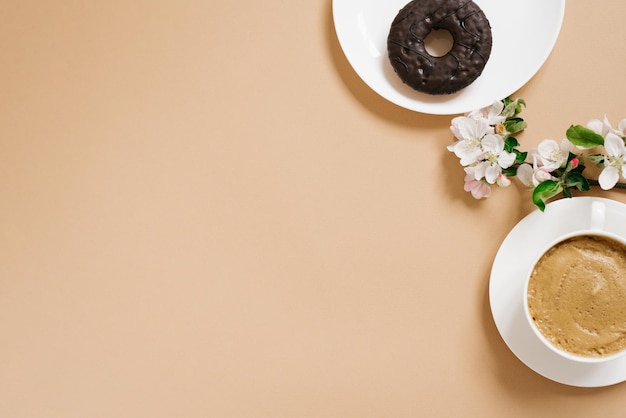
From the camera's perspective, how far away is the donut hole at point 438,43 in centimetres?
145

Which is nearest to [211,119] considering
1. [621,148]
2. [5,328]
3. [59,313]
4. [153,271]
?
[153,271]

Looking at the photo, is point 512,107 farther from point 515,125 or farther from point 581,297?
point 581,297

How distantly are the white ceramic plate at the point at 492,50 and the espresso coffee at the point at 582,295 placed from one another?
408mm

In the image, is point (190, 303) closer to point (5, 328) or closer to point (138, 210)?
point (138, 210)

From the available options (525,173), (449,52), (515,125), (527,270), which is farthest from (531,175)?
(449,52)

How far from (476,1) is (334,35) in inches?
14.0

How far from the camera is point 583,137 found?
Answer: 4.33 feet

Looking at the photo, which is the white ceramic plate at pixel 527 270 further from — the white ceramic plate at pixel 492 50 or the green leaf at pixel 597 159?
the white ceramic plate at pixel 492 50

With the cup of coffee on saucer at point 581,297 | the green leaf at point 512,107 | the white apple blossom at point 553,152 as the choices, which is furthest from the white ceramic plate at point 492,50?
the cup of coffee on saucer at point 581,297

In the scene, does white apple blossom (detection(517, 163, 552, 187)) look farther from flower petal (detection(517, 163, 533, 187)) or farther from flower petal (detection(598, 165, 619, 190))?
flower petal (detection(598, 165, 619, 190))

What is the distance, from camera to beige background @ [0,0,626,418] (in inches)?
59.4

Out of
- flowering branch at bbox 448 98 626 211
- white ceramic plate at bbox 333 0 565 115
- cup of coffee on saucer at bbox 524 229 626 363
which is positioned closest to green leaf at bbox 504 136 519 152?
flowering branch at bbox 448 98 626 211

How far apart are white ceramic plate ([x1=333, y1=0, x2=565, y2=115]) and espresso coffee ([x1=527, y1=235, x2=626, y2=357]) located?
1.34 feet

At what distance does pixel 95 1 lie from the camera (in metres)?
1.62
